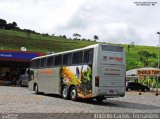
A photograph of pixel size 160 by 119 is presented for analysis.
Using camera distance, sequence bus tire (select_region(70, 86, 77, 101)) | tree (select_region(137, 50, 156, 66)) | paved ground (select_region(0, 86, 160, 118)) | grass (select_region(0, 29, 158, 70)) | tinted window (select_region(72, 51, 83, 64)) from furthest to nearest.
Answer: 1. tree (select_region(137, 50, 156, 66))
2. grass (select_region(0, 29, 158, 70))
3. bus tire (select_region(70, 86, 77, 101))
4. tinted window (select_region(72, 51, 83, 64))
5. paved ground (select_region(0, 86, 160, 118))

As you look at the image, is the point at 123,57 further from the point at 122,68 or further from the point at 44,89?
the point at 44,89

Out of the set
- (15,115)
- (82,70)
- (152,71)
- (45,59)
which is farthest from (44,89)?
(152,71)

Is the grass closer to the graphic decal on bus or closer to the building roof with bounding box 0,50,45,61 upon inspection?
the building roof with bounding box 0,50,45,61

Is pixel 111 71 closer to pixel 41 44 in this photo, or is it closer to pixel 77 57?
pixel 77 57

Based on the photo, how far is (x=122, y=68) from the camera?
24312 mm

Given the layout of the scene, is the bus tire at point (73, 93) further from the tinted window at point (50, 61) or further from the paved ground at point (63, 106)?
the tinted window at point (50, 61)

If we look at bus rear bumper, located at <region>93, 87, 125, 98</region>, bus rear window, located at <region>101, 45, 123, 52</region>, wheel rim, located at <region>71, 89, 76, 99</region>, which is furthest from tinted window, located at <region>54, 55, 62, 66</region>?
bus rear bumper, located at <region>93, 87, 125, 98</region>

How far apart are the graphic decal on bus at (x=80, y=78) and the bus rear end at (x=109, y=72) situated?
0.71 m

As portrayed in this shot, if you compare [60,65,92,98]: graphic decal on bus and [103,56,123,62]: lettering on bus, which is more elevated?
[103,56,123,62]: lettering on bus

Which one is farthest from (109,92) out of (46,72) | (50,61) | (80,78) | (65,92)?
(46,72)

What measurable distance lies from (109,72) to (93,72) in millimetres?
933

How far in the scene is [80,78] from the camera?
82.3 ft

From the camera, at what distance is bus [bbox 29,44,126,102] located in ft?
76.8

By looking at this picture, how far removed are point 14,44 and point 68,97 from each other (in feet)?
276
